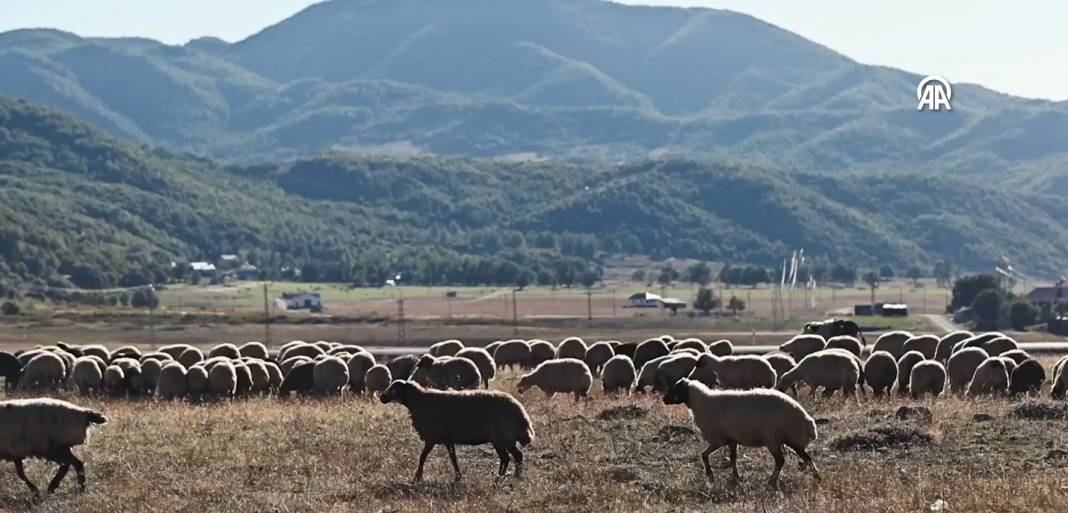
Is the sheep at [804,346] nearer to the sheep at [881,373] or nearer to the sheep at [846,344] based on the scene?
the sheep at [846,344]

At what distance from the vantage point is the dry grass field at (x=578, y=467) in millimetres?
17672

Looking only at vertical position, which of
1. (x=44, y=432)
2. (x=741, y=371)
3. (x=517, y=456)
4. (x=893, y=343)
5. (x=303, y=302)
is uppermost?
(x=303, y=302)

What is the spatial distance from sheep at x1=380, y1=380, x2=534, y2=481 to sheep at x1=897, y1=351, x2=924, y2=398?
12.4m

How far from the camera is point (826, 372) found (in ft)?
94.5

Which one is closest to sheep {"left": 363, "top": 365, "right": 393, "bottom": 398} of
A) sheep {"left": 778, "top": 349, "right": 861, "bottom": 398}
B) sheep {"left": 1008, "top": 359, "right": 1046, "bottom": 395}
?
sheep {"left": 778, "top": 349, "right": 861, "bottom": 398}

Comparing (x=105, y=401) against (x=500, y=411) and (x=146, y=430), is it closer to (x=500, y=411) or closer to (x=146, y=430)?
(x=146, y=430)

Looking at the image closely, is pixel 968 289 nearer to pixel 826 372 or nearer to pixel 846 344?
pixel 846 344

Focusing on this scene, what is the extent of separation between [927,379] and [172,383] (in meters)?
14.9

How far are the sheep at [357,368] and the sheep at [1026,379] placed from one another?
12897 mm

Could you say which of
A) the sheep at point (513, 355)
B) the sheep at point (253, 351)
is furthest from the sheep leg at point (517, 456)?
the sheep at point (253, 351)

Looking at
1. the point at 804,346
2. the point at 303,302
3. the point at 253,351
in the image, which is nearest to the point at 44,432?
the point at 804,346

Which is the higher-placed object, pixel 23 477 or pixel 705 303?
pixel 705 303

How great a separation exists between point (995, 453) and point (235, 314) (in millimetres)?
79809

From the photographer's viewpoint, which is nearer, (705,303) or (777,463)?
(777,463)
